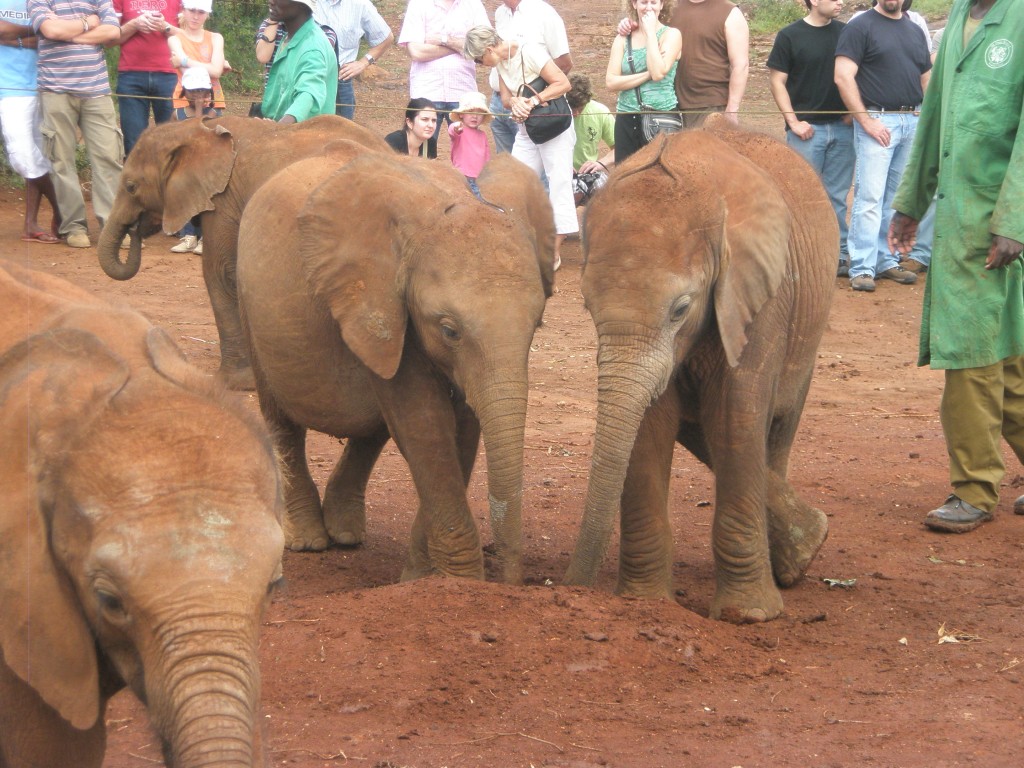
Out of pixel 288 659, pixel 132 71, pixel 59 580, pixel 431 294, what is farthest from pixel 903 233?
pixel 132 71

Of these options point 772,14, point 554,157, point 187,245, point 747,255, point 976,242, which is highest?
point 747,255

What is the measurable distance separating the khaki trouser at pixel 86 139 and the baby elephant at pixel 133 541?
31.6ft

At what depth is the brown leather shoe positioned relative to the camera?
23.8ft

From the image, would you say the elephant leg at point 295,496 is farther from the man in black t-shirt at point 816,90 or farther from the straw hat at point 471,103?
the man in black t-shirt at point 816,90

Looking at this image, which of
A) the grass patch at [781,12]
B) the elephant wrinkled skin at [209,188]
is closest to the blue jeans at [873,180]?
the elephant wrinkled skin at [209,188]

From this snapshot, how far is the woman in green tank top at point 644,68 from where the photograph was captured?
1178 cm

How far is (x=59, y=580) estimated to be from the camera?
312 cm

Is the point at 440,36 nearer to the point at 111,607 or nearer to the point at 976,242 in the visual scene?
the point at 976,242

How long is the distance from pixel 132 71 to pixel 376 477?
6.06 meters

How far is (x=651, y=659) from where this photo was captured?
17.4ft

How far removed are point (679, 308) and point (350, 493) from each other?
2.54 m

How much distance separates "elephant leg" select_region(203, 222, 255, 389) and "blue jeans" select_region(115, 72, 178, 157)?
3.66 m

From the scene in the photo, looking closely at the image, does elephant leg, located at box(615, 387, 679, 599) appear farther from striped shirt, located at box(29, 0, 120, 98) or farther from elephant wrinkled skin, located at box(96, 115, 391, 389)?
striped shirt, located at box(29, 0, 120, 98)

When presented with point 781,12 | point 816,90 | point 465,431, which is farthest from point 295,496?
point 781,12
